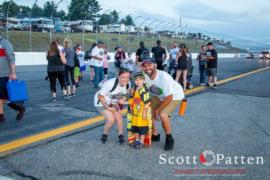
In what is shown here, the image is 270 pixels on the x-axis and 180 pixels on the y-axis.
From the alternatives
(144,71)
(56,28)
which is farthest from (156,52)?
(56,28)

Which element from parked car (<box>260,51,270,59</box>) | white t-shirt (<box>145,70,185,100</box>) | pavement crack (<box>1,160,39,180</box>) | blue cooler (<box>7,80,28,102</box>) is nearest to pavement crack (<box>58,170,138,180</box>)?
pavement crack (<box>1,160,39,180</box>)

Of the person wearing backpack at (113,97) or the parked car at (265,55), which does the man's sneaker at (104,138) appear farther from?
the parked car at (265,55)

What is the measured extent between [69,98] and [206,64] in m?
5.53

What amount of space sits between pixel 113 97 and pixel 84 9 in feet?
272

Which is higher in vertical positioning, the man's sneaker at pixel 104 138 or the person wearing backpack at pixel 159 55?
the person wearing backpack at pixel 159 55

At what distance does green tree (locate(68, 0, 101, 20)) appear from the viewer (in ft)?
265

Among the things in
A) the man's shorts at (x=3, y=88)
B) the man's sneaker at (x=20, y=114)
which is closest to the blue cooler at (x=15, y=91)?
the man's shorts at (x=3, y=88)

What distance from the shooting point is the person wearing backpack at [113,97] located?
4.67 m

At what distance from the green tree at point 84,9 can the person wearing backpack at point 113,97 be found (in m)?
78.1

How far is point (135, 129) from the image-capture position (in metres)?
4.60

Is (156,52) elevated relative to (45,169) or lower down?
elevated

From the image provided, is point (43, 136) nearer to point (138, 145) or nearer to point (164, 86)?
point (138, 145)

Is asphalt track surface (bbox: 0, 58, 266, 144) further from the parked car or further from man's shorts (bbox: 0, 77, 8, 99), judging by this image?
the parked car

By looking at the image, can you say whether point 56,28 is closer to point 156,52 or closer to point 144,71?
point 156,52
